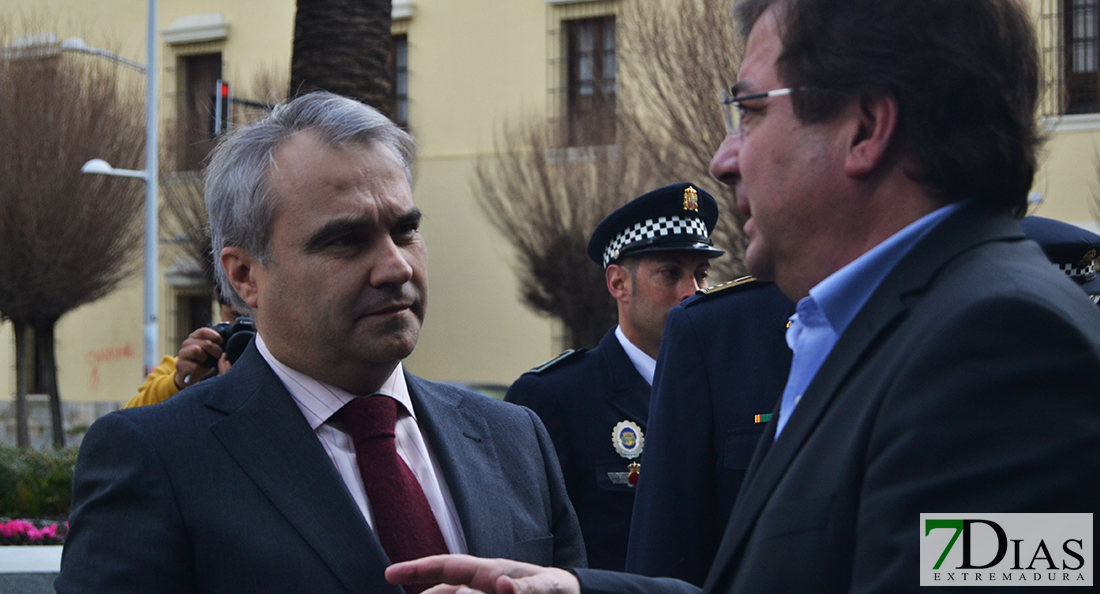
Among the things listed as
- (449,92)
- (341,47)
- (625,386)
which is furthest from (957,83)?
(449,92)

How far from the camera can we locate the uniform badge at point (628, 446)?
3859 millimetres

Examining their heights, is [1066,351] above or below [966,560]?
above

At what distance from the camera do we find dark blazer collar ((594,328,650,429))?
4.05 m

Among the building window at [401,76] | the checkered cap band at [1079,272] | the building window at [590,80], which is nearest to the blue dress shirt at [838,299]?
the checkered cap band at [1079,272]

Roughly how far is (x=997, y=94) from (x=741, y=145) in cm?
44

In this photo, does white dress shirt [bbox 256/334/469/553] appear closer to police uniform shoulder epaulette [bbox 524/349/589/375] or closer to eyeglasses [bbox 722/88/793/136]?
eyeglasses [bbox 722/88/793/136]

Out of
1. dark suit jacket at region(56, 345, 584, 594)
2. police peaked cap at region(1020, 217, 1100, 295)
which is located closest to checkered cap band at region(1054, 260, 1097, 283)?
police peaked cap at region(1020, 217, 1100, 295)

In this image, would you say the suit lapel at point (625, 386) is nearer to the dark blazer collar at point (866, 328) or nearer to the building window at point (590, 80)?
the dark blazer collar at point (866, 328)

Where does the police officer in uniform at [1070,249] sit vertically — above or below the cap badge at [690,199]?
below

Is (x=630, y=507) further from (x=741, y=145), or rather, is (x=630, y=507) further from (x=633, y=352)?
(x=741, y=145)

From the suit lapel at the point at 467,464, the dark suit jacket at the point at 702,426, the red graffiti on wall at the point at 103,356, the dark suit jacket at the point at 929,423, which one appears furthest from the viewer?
the red graffiti on wall at the point at 103,356

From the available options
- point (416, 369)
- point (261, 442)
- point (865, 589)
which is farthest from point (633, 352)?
point (416, 369)

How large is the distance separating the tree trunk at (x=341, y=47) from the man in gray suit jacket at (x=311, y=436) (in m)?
4.34

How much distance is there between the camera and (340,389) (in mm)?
2365
